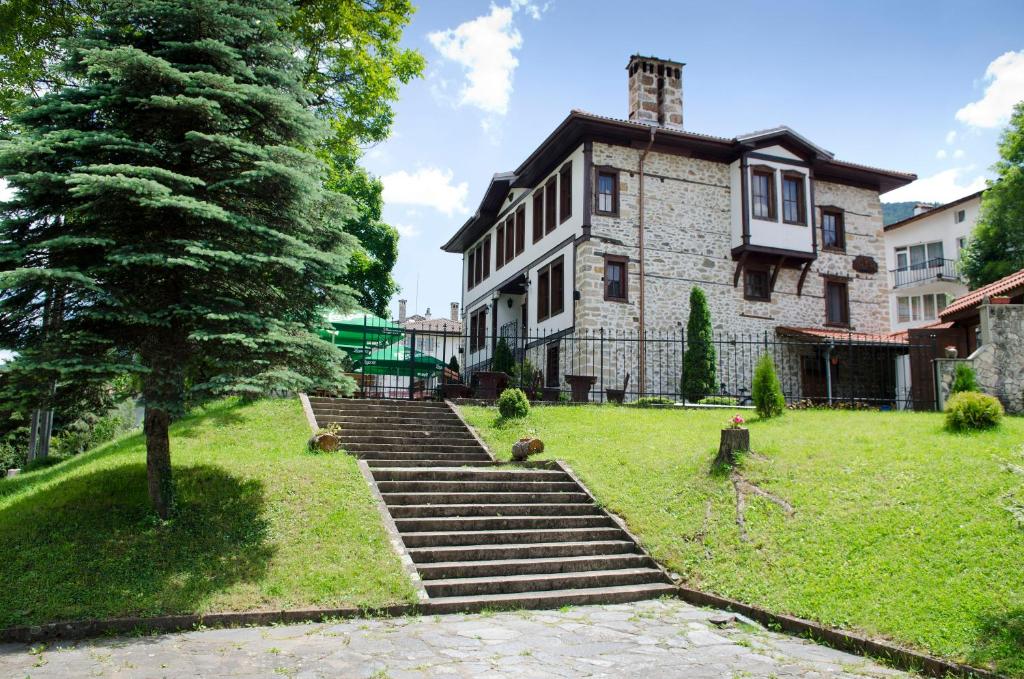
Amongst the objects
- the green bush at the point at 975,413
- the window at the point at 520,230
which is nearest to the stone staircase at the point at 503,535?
the green bush at the point at 975,413

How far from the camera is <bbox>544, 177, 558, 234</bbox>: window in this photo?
72.2 ft

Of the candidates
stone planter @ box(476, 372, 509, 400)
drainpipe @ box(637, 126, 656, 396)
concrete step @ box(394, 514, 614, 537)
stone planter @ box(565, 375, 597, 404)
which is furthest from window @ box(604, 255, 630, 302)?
concrete step @ box(394, 514, 614, 537)

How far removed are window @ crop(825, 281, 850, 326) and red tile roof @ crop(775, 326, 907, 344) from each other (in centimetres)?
73

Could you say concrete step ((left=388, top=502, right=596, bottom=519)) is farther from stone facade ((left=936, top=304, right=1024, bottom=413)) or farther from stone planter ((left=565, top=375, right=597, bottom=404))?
stone facade ((left=936, top=304, right=1024, bottom=413))

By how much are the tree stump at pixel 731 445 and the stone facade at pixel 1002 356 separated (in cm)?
669

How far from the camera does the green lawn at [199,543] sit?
639cm

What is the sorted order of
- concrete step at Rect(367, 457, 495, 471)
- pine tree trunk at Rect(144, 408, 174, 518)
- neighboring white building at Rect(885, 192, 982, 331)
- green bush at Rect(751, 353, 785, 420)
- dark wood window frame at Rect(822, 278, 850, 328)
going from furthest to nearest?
neighboring white building at Rect(885, 192, 982, 331)
dark wood window frame at Rect(822, 278, 850, 328)
green bush at Rect(751, 353, 785, 420)
concrete step at Rect(367, 457, 495, 471)
pine tree trunk at Rect(144, 408, 174, 518)

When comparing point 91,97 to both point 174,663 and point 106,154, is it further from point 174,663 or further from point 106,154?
point 174,663

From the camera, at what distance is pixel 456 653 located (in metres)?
5.61

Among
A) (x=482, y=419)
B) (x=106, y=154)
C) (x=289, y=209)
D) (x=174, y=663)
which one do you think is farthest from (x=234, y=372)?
(x=482, y=419)

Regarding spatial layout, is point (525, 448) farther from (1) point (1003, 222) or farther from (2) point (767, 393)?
(1) point (1003, 222)

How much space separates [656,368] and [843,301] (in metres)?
7.88

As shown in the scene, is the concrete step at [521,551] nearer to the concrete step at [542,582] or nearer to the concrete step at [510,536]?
the concrete step at [510,536]

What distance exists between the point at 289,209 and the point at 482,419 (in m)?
6.98
